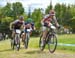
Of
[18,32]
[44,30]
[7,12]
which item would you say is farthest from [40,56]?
[7,12]

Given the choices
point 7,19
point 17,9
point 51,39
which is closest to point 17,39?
point 51,39

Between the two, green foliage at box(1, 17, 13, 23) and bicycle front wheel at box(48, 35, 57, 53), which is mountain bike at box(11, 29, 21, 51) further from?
green foliage at box(1, 17, 13, 23)

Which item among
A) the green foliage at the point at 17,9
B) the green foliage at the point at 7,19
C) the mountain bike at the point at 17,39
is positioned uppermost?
the mountain bike at the point at 17,39

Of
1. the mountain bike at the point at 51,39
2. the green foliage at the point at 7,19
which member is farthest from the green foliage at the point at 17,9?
the mountain bike at the point at 51,39

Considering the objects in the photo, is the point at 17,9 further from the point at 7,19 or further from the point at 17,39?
the point at 17,39

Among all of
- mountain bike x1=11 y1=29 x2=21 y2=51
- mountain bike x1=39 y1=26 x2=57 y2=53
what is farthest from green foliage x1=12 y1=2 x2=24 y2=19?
mountain bike x1=39 y1=26 x2=57 y2=53

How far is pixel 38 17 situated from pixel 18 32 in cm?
6341

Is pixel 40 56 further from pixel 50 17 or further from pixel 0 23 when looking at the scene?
pixel 0 23

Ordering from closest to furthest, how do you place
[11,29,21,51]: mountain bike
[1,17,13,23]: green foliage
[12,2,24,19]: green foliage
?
[11,29,21,51]: mountain bike
[1,17,13,23]: green foliage
[12,2,24,19]: green foliage

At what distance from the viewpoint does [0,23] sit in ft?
265

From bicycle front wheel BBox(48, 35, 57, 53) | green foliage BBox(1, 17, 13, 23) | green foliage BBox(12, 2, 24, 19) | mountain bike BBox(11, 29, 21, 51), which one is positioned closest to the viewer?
bicycle front wheel BBox(48, 35, 57, 53)

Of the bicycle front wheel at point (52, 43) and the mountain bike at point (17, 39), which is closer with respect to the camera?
the bicycle front wheel at point (52, 43)

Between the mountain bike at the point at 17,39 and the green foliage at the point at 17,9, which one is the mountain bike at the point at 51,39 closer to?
the mountain bike at the point at 17,39

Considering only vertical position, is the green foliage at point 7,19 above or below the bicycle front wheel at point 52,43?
below
